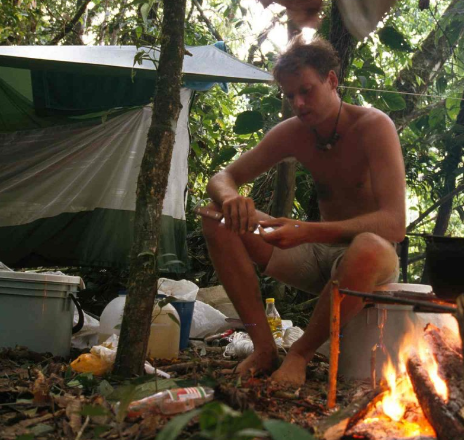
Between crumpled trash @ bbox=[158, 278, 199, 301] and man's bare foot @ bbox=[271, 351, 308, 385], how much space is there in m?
1.11

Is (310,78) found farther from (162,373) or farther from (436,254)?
(162,373)

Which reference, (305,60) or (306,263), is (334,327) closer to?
(306,263)

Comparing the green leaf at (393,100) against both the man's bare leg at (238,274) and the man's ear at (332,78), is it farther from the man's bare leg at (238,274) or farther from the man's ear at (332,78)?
the man's bare leg at (238,274)

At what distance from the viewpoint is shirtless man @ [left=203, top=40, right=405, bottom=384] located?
2.18 metres

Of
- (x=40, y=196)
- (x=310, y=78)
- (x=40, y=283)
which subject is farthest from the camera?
(x=40, y=196)

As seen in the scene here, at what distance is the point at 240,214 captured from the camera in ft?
7.29

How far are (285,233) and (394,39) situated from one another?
3.20 meters

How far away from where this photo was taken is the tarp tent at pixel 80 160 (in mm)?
4613

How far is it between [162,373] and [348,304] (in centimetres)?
77

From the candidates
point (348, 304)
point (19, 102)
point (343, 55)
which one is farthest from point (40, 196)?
point (348, 304)

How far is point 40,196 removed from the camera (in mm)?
4699

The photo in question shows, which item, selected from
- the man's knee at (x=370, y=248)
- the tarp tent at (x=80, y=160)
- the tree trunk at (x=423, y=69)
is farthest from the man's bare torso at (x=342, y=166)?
the tree trunk at (x=423, y=69)

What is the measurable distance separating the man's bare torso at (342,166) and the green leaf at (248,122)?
2166 millimetres

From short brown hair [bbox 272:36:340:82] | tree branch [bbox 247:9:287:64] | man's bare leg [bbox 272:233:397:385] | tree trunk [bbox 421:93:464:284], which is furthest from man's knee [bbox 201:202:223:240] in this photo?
tree branch [bbox 247:9:287:64]
